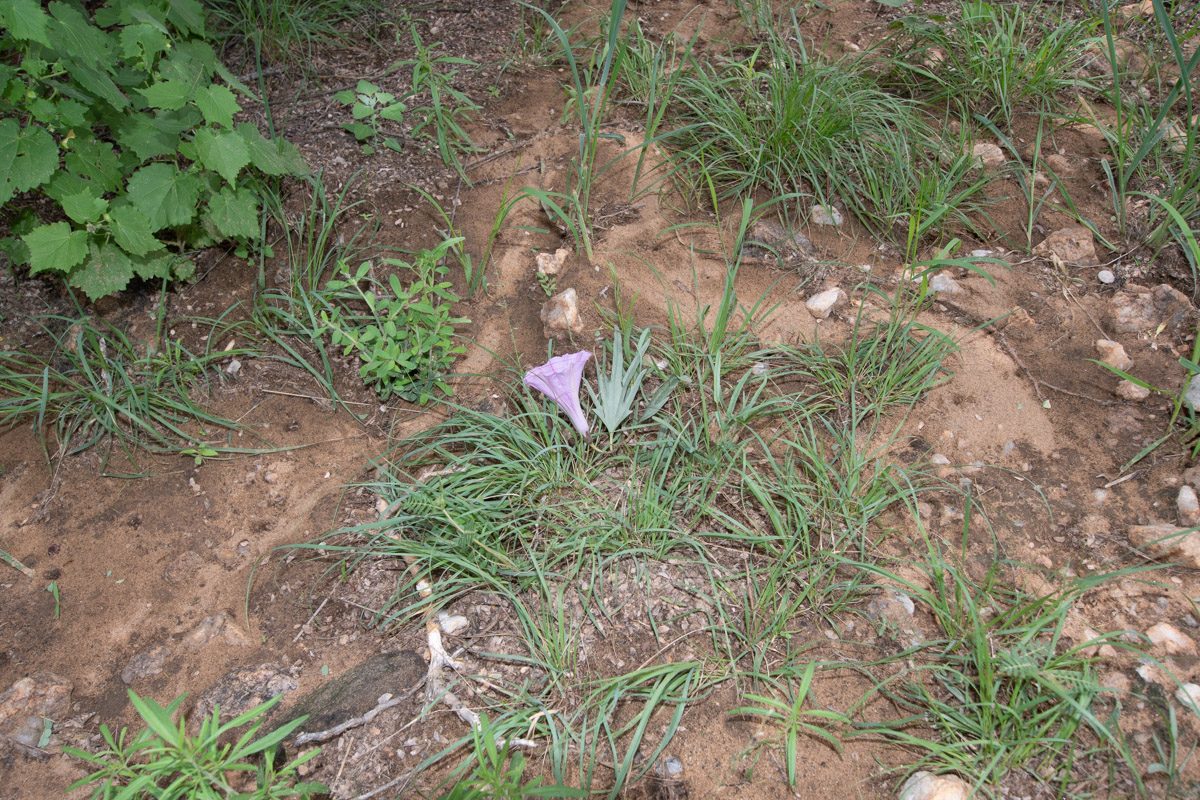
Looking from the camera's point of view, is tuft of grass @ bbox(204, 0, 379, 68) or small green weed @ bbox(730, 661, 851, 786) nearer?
small green weed @ bbox(730, 661, 851, 786)

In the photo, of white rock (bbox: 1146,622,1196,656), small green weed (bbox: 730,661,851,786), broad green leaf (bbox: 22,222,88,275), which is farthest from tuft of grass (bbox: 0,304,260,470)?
white rock (bbox: 1146,622,1196,656)

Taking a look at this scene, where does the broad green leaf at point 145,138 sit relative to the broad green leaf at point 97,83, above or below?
below

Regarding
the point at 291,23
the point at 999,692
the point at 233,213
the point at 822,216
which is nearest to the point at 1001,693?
the point at 999,692

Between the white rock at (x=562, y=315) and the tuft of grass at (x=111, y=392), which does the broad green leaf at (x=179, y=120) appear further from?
the white rock at (x=562, y=315)

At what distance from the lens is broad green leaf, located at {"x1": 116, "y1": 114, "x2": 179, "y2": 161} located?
2178mm

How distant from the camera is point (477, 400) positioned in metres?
2.23

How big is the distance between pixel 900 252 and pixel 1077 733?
1.56 meters

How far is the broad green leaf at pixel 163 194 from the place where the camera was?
7.09 ft

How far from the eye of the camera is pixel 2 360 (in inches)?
92.8

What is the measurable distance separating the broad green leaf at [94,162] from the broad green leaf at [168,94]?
306 millimetres

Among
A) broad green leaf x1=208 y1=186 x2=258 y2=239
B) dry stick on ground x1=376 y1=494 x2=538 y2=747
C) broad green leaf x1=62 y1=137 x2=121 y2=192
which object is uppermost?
broad green leaf x1=62 y1=137 x2=121 y2=192

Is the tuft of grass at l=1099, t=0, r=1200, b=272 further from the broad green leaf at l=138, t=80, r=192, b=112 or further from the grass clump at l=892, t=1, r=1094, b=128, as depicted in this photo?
the broad green leaf at l=138, t=80, r=192, b=112

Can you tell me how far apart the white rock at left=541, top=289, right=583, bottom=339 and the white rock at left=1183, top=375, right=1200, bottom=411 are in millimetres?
1740

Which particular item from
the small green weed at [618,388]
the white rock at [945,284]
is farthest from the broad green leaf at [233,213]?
the white rock at [945,284]
